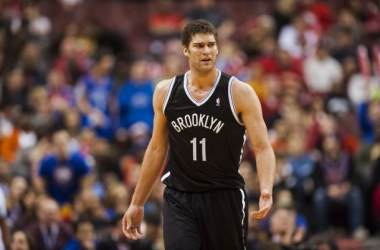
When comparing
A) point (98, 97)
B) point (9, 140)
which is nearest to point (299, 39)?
point (98, 97)

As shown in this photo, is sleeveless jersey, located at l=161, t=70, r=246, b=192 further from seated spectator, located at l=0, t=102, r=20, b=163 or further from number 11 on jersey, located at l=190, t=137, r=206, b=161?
seated spectator, located at l=0, t=102, r=20, b=163

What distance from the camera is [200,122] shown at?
27.7ft

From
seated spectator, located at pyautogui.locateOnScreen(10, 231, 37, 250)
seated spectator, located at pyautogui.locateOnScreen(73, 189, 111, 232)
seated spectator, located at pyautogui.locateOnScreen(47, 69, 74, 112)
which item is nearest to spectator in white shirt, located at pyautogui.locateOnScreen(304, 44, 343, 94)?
seated spectator, located at pyautogui.locateOnScreen(47, 69, 74, 112)

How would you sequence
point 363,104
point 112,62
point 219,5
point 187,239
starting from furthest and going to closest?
point 219,5, point 112,62, point 363,104, point 187,239

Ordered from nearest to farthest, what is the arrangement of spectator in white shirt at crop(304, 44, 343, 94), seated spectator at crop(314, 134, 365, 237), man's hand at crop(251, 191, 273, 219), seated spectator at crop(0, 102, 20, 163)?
man's hand at crop(251, 191, 273, 219) → seated spectator at crop(314, 134, 365, 237) → seated spectator at crop(0, 102, 20, 163) → spectator in white shirt at crop(304, 44, 343, 94)

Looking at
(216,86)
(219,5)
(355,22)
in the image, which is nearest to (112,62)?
(219,5)

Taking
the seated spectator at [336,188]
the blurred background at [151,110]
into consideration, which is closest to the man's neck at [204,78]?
the blurred background at [151,110]

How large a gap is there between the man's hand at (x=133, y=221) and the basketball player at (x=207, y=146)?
11.7 inches

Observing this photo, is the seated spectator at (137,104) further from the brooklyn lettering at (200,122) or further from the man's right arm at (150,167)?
the brooklyn lettering at (200,122)

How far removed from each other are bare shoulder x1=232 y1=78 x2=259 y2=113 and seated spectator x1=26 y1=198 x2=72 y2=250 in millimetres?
5161

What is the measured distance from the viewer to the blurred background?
537 inches

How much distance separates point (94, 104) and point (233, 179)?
10.1 meters

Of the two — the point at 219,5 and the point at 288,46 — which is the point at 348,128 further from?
the point at 219,5

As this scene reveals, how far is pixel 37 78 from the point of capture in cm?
1930
